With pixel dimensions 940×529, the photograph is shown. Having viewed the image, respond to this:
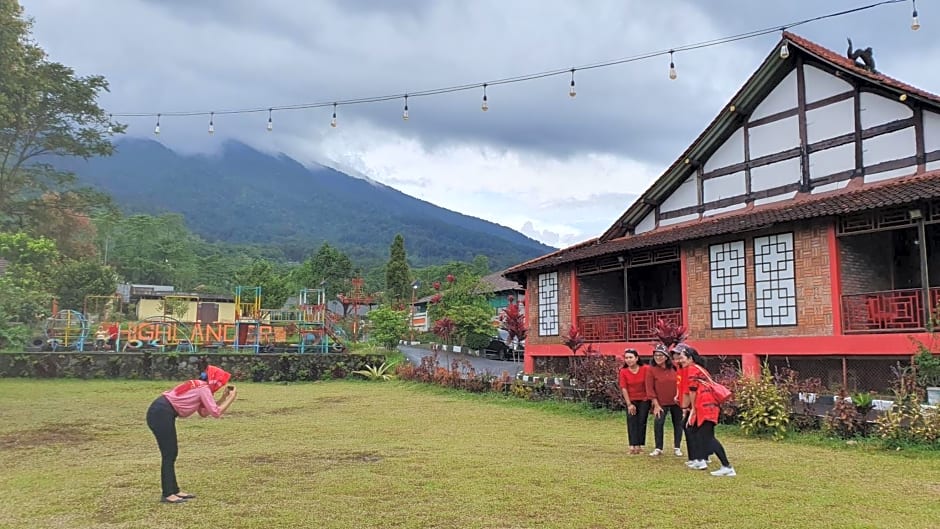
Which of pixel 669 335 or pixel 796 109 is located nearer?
pixel 669 335

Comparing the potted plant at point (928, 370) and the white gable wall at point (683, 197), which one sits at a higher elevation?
the white gable wall at point (683, 197)

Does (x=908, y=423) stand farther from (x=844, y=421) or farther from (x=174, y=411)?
(x=174, y=411)

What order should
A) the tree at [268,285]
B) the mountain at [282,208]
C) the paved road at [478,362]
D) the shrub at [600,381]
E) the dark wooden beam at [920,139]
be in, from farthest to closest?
the mountain at [282,208], the tree at [268,285], the paved road at [478,362], the shrub at [600,381], the dark wooden beam at [920,139]

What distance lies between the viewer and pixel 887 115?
40.3 ft

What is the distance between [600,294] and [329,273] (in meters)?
35.3

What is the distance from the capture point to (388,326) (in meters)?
25.9

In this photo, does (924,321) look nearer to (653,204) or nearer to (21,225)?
(653,204)

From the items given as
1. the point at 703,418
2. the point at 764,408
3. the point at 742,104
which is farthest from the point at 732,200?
the point at 703,418

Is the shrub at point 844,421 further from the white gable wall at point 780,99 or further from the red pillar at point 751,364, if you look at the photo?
the white gable wall at point 780,99

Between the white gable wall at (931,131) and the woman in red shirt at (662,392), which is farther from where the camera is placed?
the white gable wall at (931,131)

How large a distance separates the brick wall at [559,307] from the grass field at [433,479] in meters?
6.18

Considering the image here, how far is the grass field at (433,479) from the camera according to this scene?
215 inches

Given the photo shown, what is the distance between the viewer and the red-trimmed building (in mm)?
11523

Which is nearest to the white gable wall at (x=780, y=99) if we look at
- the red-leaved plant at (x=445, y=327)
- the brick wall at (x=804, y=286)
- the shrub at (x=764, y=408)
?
the brick wall at (x=804, y=286)
